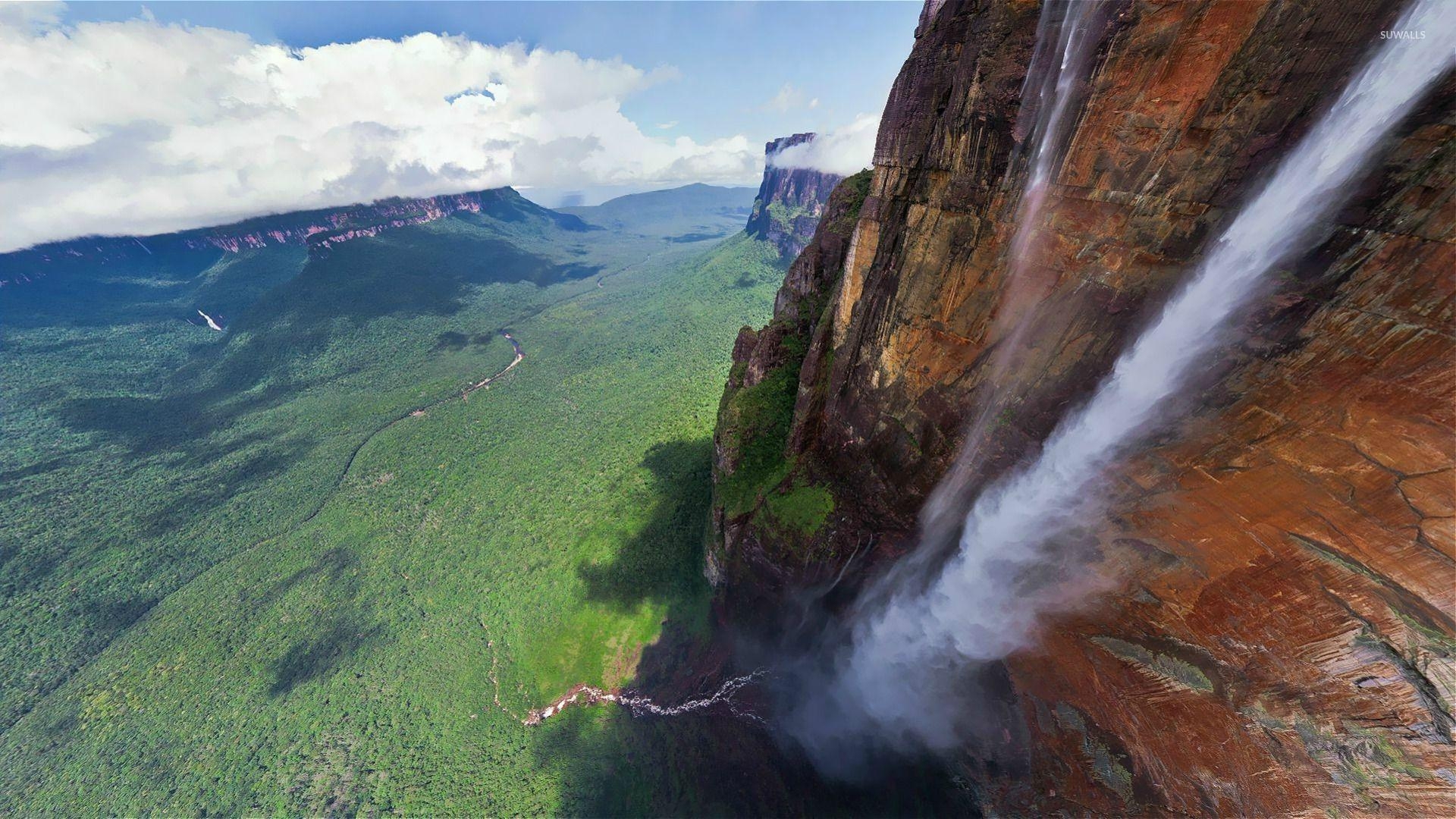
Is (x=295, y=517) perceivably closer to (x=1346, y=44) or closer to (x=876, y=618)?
(x=876, y=618)

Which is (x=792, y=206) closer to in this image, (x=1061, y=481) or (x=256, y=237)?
(x=1061, y=481)

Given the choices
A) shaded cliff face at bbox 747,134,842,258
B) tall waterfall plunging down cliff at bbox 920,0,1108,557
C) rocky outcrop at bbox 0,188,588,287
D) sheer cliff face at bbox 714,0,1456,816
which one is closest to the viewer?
sheer cliff face at bbox 714,0,1456,816

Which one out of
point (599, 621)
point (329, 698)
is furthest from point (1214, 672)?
point (329, 698)

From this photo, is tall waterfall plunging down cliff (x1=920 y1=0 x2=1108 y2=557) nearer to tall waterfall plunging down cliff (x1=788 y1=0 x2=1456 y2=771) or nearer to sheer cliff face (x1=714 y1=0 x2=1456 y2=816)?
sheer cliff face (x1=714 y1=0 x2=1456 y2=816)

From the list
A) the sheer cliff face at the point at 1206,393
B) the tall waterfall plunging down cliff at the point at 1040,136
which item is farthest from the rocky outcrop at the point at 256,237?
the tall waterfall plunging down cliff at the point at 1040,136

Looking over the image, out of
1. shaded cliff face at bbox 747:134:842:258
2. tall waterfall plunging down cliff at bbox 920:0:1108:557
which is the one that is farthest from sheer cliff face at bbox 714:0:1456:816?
shaded cliff face at bbox 747:134:842:258

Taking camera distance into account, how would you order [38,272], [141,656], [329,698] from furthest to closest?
[38,272] → [141,656] → [329,698]
